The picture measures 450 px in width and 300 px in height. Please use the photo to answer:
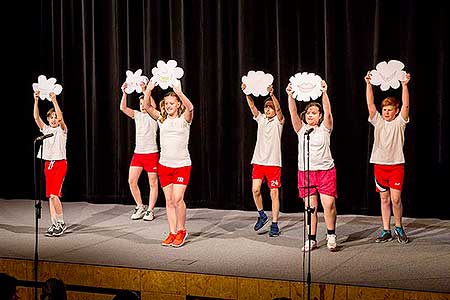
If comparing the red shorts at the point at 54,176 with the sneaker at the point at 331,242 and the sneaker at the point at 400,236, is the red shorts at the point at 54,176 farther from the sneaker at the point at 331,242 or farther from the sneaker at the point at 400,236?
the sneaker at the point at 400,236

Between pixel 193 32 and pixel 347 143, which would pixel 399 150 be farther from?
pixel 193 32

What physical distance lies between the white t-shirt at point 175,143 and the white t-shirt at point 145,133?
1303mm

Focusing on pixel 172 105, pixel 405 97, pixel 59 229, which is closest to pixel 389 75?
pixel 405 97

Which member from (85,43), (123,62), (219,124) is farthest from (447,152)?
(85,43)

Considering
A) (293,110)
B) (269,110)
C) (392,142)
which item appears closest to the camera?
(293,110)

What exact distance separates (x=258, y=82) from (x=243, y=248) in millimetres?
1491

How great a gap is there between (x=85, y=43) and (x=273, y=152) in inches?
125

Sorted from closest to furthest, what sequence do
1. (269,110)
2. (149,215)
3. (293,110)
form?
1. (293,110)
2. (269,110)
3. (149,215)

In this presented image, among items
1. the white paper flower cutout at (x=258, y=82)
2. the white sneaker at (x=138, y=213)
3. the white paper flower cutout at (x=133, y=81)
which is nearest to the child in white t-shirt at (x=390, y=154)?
the white paper flower cutout at (x=258, y=82)

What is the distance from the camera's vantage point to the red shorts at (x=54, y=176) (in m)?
6.96

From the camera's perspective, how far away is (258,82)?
6.70m

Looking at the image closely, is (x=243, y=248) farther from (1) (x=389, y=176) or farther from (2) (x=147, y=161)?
(2) (x=147, y=161)

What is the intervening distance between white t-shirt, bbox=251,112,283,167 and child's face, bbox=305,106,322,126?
702mm

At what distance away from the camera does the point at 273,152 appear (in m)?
6.86
